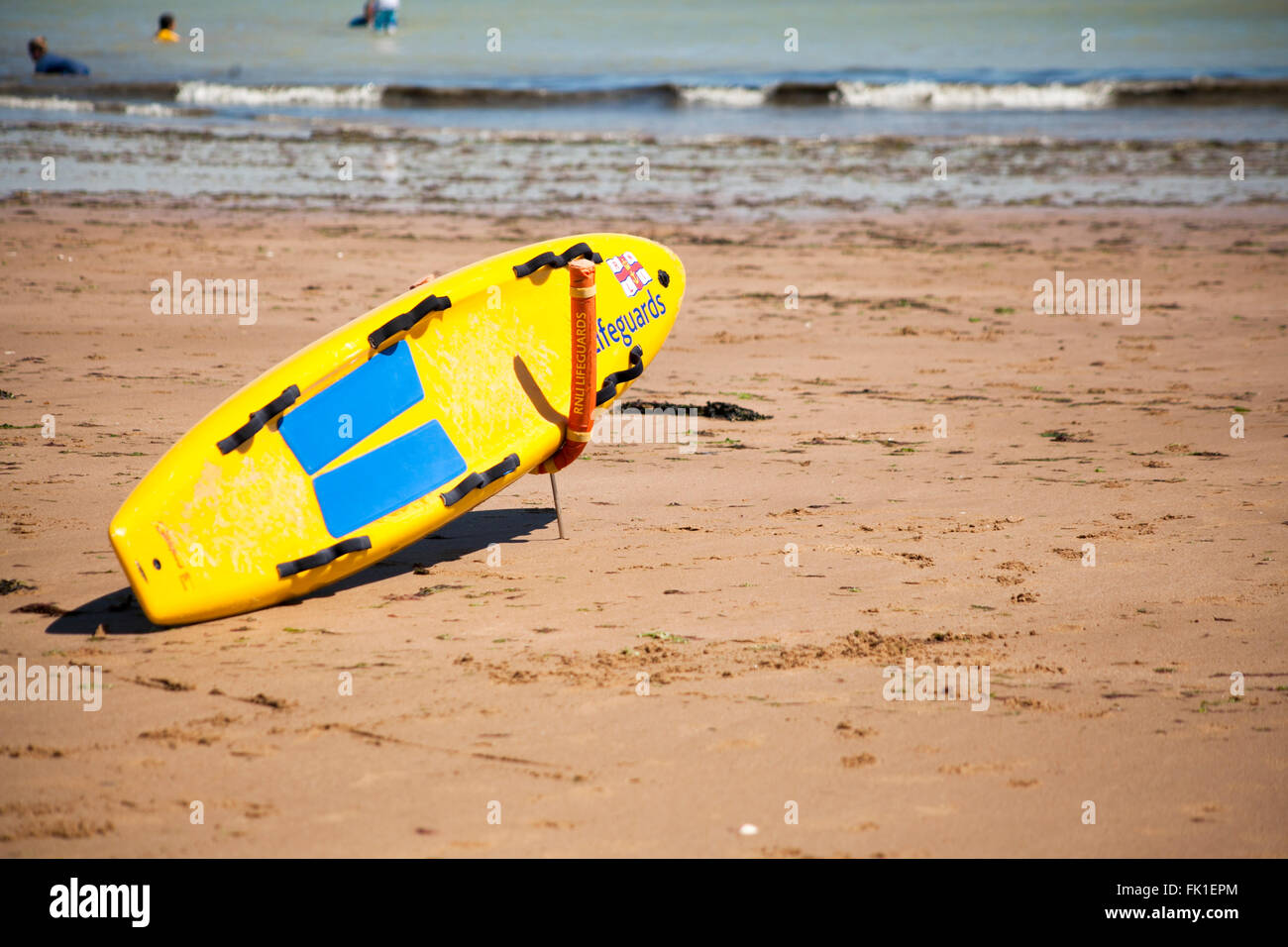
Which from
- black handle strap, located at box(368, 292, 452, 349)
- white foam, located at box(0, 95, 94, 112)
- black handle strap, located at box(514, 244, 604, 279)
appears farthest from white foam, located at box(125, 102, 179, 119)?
black handle strap, located at box(368, 292, 452, 349)

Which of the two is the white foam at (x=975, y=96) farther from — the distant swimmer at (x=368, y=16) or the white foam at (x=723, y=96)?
the distant swimmer at (x=368, y=16)

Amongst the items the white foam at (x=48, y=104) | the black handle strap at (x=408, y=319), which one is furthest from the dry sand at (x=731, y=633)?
the white foam at (x=48, y=104)

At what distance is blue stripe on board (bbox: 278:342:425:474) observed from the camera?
15.4ft

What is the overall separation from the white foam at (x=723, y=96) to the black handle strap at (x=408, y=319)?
83.4 feet

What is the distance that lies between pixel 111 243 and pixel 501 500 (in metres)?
7.46

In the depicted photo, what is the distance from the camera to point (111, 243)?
38.0 ft

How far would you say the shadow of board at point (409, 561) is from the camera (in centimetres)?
435

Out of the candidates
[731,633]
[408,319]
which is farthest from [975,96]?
[731,633]

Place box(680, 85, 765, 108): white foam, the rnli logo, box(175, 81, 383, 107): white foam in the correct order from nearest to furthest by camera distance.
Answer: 1. the rnli logo
2. box(175, 81, 383, 107): white foam
3. box(680, 85, 765, 108): white foam

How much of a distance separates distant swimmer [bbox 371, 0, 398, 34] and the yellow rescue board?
4280 centimetres

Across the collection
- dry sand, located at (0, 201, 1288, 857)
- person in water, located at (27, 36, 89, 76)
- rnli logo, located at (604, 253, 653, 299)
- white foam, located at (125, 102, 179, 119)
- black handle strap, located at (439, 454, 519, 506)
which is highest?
person in water, located at (27, 36, 89, 76)

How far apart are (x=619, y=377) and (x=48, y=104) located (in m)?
24.0

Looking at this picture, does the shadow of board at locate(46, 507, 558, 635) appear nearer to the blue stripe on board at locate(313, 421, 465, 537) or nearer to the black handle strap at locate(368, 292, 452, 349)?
the blue stripe on board at locate(313, 421, 465, 537)

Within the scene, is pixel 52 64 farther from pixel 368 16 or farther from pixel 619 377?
pixel 619 377
